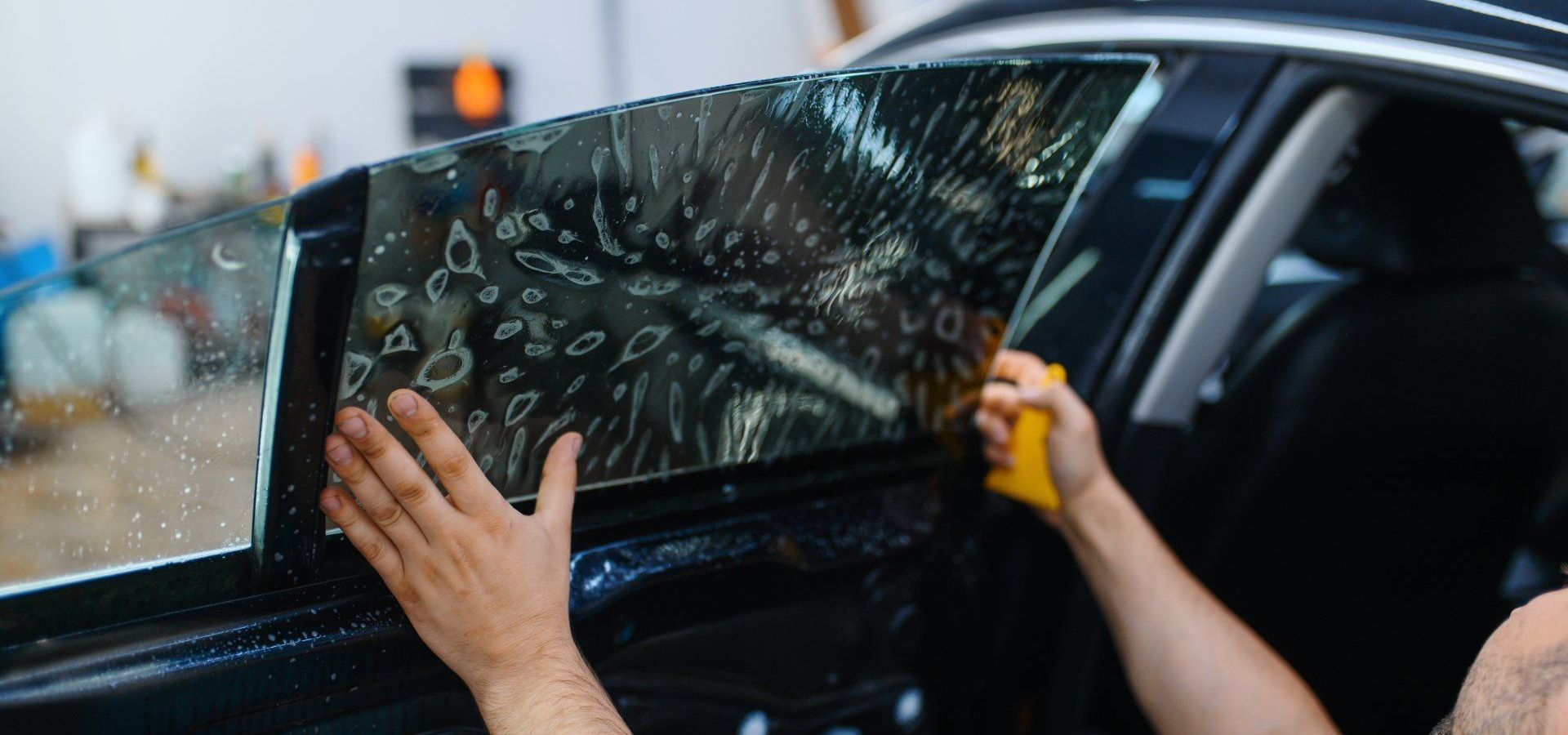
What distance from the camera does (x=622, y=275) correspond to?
0.85 m

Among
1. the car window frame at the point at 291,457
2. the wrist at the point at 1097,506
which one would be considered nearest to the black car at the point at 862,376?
the car window frame at the point at 291,457

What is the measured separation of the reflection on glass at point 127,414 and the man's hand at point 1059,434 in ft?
2.74

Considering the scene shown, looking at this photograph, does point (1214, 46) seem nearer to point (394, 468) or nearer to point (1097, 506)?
point (1097, 506)

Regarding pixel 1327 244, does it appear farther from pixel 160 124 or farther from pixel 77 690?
pixel 160 124

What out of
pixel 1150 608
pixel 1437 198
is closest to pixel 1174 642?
pixel 1150 608

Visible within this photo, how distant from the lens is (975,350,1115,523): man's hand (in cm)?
129

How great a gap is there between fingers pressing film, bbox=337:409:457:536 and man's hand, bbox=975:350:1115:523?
719 millimetres

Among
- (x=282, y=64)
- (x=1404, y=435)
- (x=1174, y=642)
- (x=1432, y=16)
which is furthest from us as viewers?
(x=282, y=64)

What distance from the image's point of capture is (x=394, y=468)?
0.77 m

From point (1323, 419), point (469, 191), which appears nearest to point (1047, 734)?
point (1323, 419)

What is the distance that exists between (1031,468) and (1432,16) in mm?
649

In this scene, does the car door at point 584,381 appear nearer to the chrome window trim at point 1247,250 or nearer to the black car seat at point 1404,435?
the chrome window trim at point 1247,250

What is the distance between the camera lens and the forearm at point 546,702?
836 millimetres

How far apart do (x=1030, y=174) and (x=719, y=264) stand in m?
0.36
